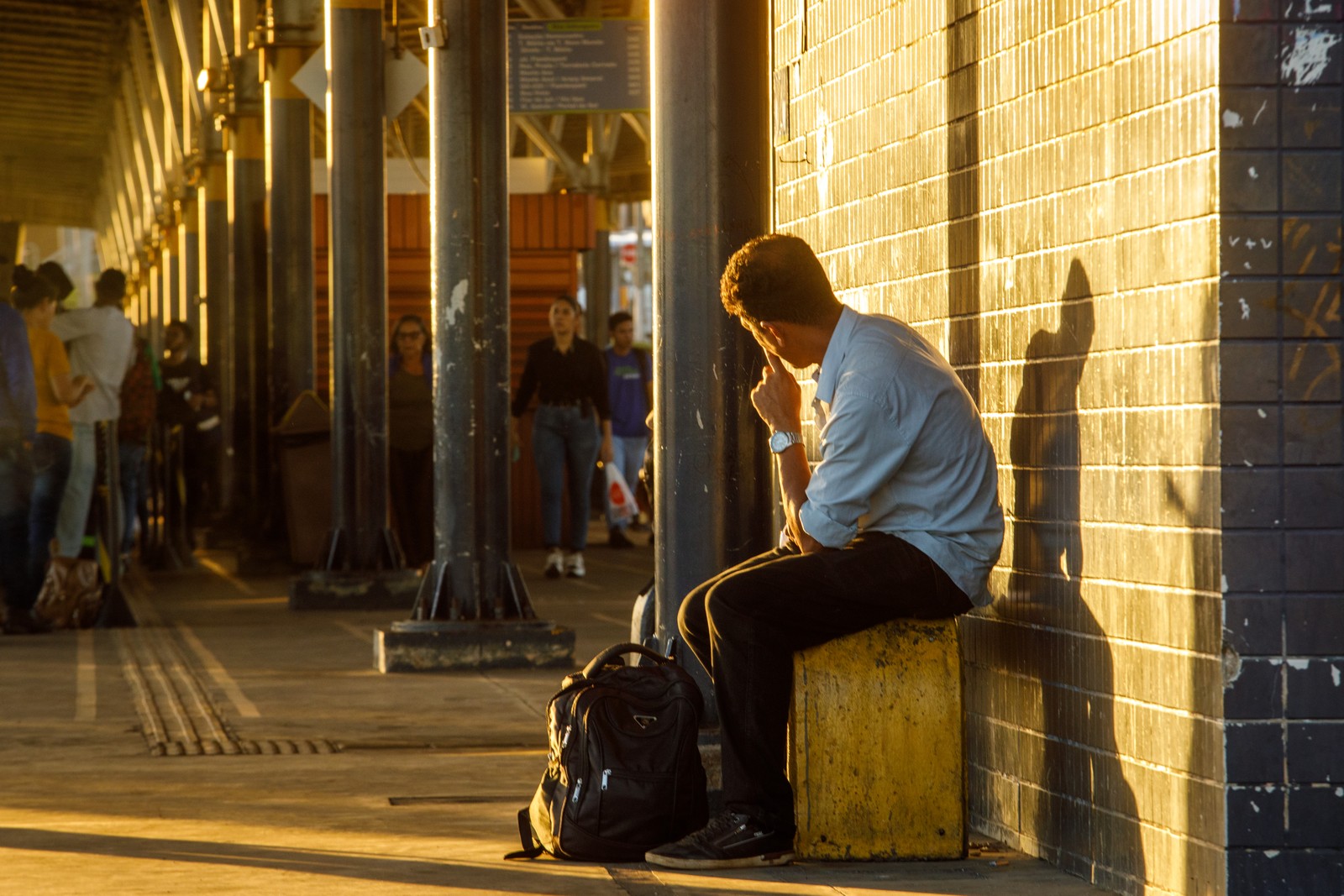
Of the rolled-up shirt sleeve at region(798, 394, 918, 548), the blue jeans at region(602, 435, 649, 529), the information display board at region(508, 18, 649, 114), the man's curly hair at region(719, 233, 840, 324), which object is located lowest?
the blue jeans at region(602, 435, 649, 529)

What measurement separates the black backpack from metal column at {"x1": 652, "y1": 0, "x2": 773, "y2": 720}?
87 centimetres

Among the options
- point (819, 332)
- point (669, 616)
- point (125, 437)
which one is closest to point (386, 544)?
point (125, 437)

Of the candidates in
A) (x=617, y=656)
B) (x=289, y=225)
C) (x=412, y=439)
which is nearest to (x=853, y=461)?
(x=617, y=656)

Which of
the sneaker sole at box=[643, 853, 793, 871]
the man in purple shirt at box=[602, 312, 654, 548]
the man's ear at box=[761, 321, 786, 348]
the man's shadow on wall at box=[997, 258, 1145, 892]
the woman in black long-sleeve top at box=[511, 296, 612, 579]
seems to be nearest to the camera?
the man's shadow on wall at box=[997, 258, 1145, 892]

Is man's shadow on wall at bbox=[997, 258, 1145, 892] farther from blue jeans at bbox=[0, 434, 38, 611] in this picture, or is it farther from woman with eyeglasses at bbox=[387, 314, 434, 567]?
woman with eyeglasses at bbox=[387, 314, 434, 567]

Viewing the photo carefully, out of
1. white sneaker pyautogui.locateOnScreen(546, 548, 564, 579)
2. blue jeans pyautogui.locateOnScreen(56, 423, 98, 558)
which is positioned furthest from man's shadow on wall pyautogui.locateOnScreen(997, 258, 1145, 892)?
white sneaker pyautogui.locateOnScreen(546, 548, 564, 579)

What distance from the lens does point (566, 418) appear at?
575 inches

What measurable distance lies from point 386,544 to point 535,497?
5.35 metres

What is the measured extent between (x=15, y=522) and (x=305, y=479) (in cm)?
453

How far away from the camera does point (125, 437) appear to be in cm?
1441

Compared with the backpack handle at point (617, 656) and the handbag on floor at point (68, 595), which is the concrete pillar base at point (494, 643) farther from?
the backpack handle at point (617, 656)

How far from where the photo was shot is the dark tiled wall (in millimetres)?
4113

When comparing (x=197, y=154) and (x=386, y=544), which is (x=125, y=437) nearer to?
(x=386, y=544)

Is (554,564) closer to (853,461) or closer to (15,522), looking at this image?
(15,522)
